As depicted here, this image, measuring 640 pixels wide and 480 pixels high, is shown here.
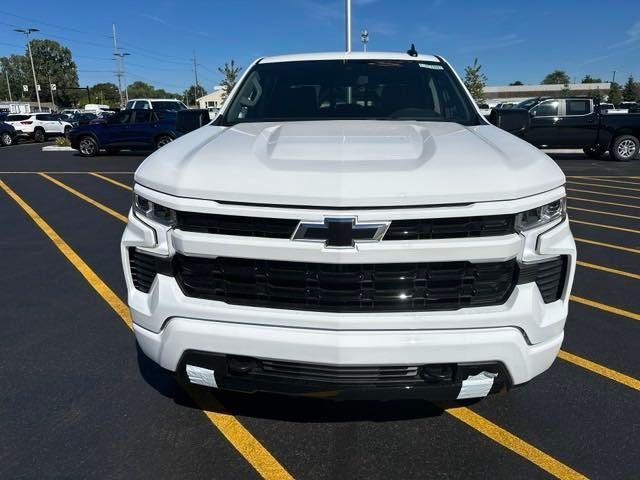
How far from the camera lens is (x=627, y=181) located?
38.0 feet

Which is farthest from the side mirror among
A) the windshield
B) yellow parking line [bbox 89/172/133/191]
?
yellow parking line [bbox 89/172/133/191]

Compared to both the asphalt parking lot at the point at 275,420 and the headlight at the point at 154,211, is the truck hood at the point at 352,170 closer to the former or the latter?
the headlight at the point at 154,211

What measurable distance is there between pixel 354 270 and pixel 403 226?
261mm

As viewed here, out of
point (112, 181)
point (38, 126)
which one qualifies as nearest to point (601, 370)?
point (112, 181)

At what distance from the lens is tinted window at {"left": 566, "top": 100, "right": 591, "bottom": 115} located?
15.2m

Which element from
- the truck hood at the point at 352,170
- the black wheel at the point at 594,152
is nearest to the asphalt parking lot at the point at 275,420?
the truck hood at the point at 352,170

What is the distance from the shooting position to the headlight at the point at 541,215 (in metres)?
2.11

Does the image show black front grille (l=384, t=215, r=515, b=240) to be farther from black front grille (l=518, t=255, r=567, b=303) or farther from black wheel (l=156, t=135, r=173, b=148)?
black wheel (l=156, t=135, r=173, b=148)

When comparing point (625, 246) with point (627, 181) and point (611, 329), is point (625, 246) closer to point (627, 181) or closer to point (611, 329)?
point (611, 329)

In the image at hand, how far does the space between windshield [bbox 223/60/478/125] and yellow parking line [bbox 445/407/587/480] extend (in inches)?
71.6

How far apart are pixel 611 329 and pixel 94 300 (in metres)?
4.21

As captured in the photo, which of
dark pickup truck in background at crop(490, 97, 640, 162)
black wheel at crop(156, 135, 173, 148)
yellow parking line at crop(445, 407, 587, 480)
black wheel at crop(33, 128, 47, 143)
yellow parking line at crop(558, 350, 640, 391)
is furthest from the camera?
black wheel at crop(33, 128, 47, 143)

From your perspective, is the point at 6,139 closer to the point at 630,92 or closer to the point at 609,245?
the point at 609,245

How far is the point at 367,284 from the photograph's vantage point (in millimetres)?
2057
